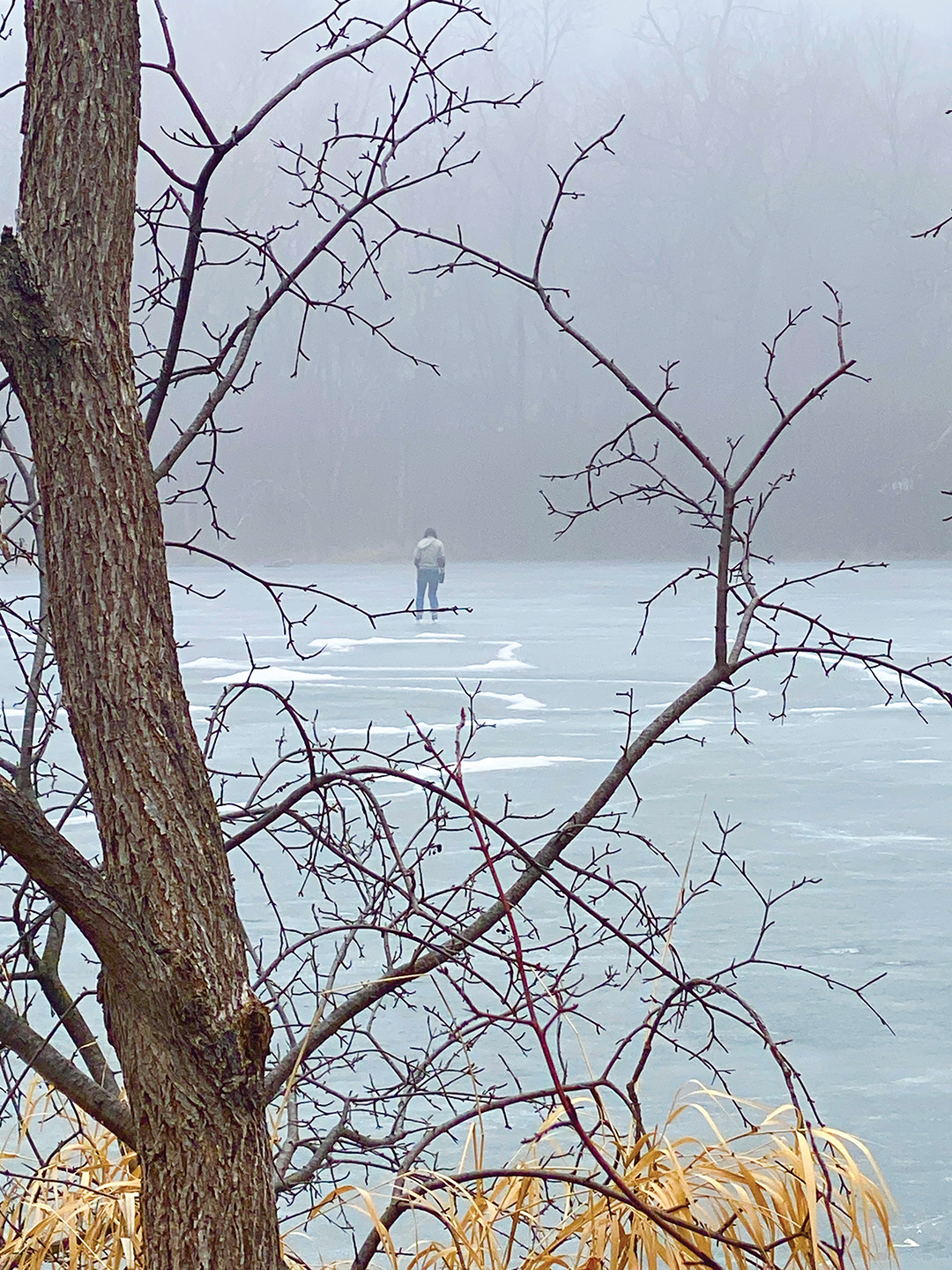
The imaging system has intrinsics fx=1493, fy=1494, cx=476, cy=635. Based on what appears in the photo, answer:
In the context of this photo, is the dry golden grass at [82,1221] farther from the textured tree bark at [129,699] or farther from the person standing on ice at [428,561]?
the person standing on ice at [428,561]

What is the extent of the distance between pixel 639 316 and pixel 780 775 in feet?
173

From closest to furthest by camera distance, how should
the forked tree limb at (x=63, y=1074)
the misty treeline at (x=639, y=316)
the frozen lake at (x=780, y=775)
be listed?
the forked tree limb at (x=63, y=1074), the frozen lake at (x=780, y=775), the misty treeline at (x=639, y=316)

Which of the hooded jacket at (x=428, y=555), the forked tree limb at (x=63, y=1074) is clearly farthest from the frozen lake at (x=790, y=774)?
the forked tree limb at (x=63, y=1074)

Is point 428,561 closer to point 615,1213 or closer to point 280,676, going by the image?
point 280,676

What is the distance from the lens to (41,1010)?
5.25 meters

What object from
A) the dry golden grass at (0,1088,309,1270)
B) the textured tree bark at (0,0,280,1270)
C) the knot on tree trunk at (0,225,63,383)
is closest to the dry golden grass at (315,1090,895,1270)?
the dry golden grass at (0,1088,309,1270)

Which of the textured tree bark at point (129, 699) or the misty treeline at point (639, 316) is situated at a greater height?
the misty treeline at point (639, 316)

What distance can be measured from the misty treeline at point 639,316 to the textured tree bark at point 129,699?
166ft

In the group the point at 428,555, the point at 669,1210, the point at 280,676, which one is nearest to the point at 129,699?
the point at 669,1210

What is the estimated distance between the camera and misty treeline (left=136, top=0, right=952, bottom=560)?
54.5m

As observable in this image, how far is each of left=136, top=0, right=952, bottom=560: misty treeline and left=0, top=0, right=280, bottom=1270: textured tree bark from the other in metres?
50.5

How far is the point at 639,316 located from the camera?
59969 millimetres

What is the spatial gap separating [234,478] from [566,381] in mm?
13514

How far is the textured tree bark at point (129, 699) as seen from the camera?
159 centimetres
